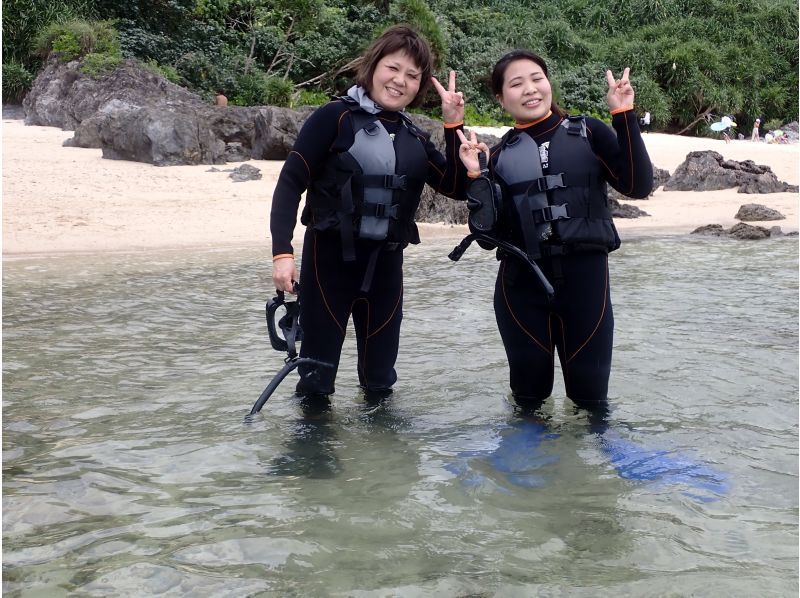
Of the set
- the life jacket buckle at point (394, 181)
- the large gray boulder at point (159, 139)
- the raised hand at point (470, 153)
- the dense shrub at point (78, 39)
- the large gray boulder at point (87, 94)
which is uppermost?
the dense shrub at point (78, 39)

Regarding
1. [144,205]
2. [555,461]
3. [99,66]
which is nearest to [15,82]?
[99,66]

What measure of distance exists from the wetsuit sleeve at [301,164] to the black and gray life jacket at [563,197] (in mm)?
746

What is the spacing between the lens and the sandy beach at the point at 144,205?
9.49 m

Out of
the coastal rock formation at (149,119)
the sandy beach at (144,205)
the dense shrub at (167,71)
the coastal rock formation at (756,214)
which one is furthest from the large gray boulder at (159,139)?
the coastal rock formation at (756,214)

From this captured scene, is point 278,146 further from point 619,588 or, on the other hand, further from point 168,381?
point 619,588

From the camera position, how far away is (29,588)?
236cm

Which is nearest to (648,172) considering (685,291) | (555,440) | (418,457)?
(555,440)

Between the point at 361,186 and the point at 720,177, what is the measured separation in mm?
12395

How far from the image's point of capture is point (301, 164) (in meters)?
3.45

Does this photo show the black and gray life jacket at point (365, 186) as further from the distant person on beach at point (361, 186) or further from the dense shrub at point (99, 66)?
the dense shrub at point (99, 66)

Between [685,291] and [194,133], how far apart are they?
A: 27.2 feet

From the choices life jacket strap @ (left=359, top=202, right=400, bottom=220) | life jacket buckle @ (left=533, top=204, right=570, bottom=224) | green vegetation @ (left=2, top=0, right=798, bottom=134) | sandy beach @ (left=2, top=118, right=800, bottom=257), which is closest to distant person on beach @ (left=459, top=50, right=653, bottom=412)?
life jacket buckle @ (left=533, top=204, right=570, bottom=224)

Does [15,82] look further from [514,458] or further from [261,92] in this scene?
[514,458]

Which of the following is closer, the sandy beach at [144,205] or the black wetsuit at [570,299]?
the black wetsuit at [570,299]
